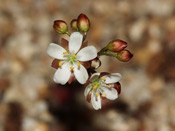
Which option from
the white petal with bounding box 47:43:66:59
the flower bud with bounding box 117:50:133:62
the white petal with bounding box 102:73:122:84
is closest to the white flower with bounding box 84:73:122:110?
the white petal with bounding box 102:73:122:84

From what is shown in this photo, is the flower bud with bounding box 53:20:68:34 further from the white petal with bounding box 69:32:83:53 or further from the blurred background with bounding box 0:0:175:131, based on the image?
the blurred background with bounding box 0:0:175:131

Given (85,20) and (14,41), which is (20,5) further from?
(85,20)

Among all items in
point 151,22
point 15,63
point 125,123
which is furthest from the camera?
point 151,22

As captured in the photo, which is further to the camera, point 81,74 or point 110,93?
point 110,93

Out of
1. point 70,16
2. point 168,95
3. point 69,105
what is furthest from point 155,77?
point 70,16

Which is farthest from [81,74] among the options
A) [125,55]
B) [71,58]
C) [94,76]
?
[125,55]

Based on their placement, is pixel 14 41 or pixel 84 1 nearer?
pixel 14 41

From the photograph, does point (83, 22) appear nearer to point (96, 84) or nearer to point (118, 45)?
point (118, 45)
